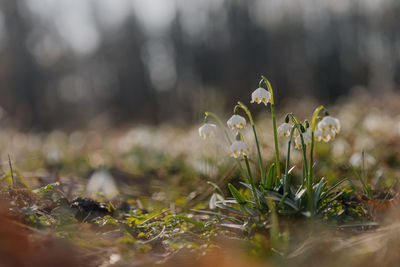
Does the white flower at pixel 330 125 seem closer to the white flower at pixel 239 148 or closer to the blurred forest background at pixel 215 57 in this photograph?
the white flower at pixel 239 148

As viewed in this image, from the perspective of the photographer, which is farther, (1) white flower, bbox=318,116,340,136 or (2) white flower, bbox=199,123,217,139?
(2) white flower, bbox=199,123,217,139

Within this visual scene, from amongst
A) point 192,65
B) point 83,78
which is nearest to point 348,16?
point 192,65

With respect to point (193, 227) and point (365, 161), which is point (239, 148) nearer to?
point (193, 227)

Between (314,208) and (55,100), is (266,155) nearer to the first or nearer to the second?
(314,208)

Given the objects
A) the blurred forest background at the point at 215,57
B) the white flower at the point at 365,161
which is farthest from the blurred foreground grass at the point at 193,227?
the blurred forest background at the point at 215,57

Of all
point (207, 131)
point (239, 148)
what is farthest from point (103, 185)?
point (239, 148)

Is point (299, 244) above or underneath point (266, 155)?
above

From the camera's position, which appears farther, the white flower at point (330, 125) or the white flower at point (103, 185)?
the white flower at point (103, 185)

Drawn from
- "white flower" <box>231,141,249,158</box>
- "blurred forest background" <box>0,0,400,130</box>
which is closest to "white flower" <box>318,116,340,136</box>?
"white flower" <box>231,141,249,158</box>

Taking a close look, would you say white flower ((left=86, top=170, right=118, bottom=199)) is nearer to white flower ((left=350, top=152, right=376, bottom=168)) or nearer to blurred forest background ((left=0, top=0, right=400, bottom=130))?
white flower ((left=350, top=152, right=376, bottom=168))

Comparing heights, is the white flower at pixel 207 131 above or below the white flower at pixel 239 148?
above

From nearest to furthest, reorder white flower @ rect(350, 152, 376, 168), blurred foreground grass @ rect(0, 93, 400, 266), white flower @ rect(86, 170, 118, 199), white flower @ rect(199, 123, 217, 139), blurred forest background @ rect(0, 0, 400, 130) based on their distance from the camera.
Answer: blurred foreground grass @ rect(0, 93, 400, 266), white flower @ rect(199, 123, 217, 139), white flower @ rect(86, 170, 118, 199), white flower @ rect(350, 152, 376, 168), blurred forest background @ rect(0, 0, 400, 130)
